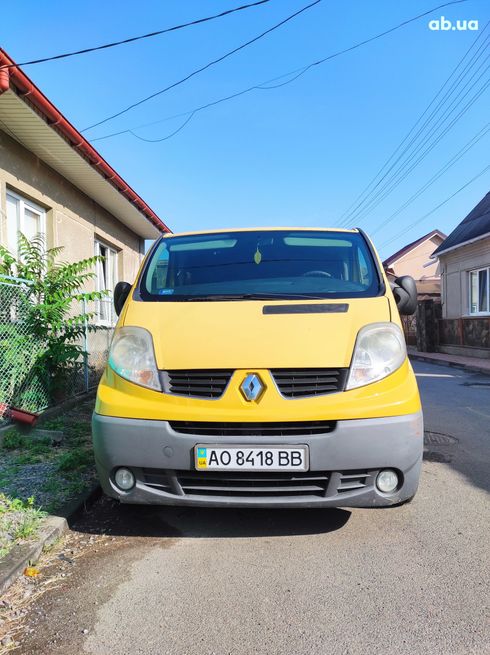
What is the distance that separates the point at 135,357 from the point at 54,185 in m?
6.41

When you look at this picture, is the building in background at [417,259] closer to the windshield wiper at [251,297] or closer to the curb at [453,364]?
the curb at [453,364]

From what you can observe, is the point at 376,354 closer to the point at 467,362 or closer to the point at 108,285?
the point at 108,285

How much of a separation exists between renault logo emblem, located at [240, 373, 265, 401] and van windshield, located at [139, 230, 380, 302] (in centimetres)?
74

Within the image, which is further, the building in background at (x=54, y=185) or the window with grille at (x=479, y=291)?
the window with grille at (x=479, y=291)

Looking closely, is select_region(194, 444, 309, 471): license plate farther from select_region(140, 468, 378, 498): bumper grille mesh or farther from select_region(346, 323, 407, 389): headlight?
select_region(346, 323, 407, 389): headlight

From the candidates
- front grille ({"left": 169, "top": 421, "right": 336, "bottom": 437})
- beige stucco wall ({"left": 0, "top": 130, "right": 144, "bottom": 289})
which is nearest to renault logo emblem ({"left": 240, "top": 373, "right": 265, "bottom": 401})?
front grille ({"left": 169, "top": 421, "right": 336, "bottom": 437})

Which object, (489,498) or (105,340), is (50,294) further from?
(489,498)

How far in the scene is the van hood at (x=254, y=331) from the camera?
2742 mm

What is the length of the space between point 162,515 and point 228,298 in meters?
1.51

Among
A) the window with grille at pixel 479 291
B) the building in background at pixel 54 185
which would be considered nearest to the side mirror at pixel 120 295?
the building in background at pixel 54 185

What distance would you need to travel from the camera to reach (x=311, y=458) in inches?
101

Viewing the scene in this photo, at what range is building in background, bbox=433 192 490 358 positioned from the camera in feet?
53.7

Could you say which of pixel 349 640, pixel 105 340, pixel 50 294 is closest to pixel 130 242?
pixel 105 340

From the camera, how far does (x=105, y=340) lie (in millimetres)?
9000
